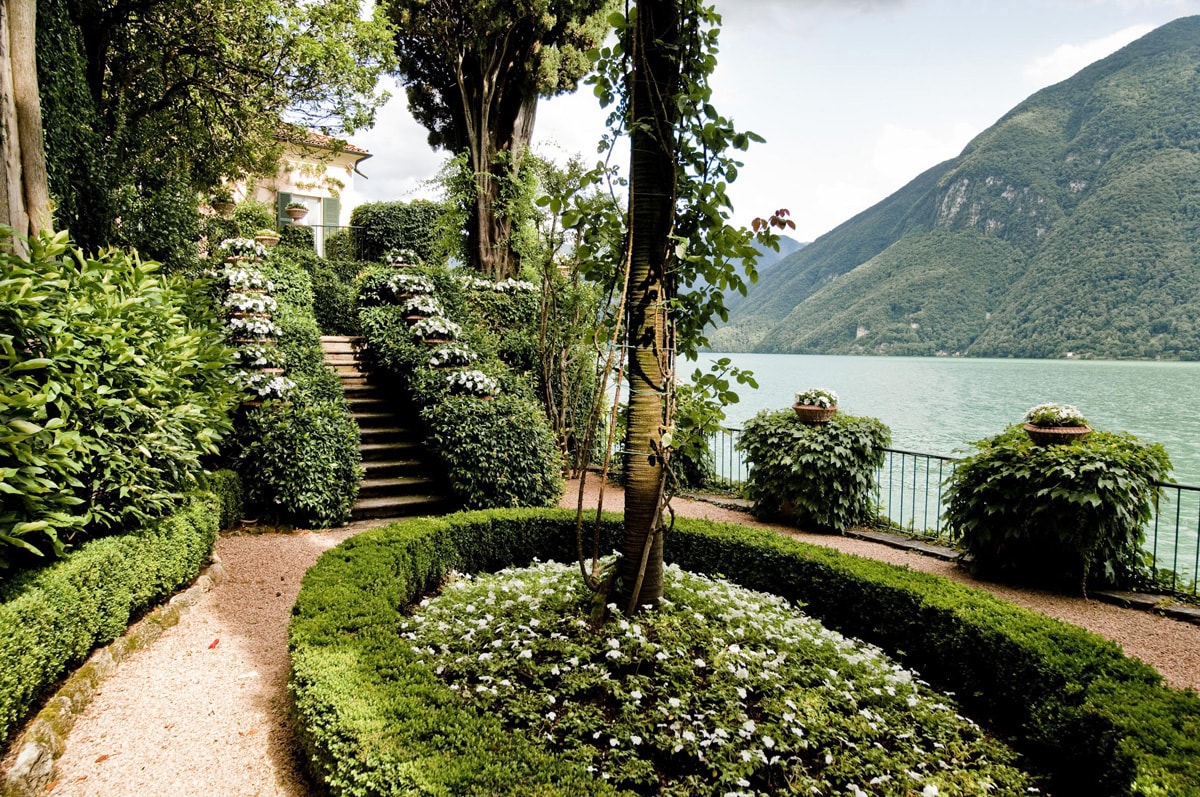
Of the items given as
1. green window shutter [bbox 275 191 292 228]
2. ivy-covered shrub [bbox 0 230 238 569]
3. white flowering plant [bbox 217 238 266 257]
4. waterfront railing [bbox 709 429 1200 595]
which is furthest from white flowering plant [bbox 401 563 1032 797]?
green window shutter [bbox 275 191 292 228]

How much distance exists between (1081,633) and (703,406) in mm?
2434

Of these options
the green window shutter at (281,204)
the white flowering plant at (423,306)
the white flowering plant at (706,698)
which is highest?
the green window shutter at (281,204)

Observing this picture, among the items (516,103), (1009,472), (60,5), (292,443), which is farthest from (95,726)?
(516,103)

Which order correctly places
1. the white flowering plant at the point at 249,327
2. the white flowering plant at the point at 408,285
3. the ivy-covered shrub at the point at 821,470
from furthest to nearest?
the white flowering plant at the point at 408,285 < the white flowering plant at the point at 249,327 < the ivy-covered shrub at the point at 821,470

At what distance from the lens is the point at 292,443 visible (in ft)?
20.6

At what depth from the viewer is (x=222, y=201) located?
1494 centimetres

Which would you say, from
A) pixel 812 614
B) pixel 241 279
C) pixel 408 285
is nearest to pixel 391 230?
pixel 408 285

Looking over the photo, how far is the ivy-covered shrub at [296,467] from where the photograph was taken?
6172 mm

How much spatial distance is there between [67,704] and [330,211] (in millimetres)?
21816

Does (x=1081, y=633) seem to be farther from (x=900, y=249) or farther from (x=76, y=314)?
(x=900, y=249)

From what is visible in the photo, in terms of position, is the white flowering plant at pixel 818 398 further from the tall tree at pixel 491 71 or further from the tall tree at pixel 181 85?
the tall tree at pixel 181 85

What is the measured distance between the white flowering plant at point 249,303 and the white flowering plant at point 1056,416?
9.25m

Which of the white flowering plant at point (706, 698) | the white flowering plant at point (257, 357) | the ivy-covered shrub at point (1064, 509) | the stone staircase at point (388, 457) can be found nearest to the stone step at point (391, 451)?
the stone staircase at point (388, 457)

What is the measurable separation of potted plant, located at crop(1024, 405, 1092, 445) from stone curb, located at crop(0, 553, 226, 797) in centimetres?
726
